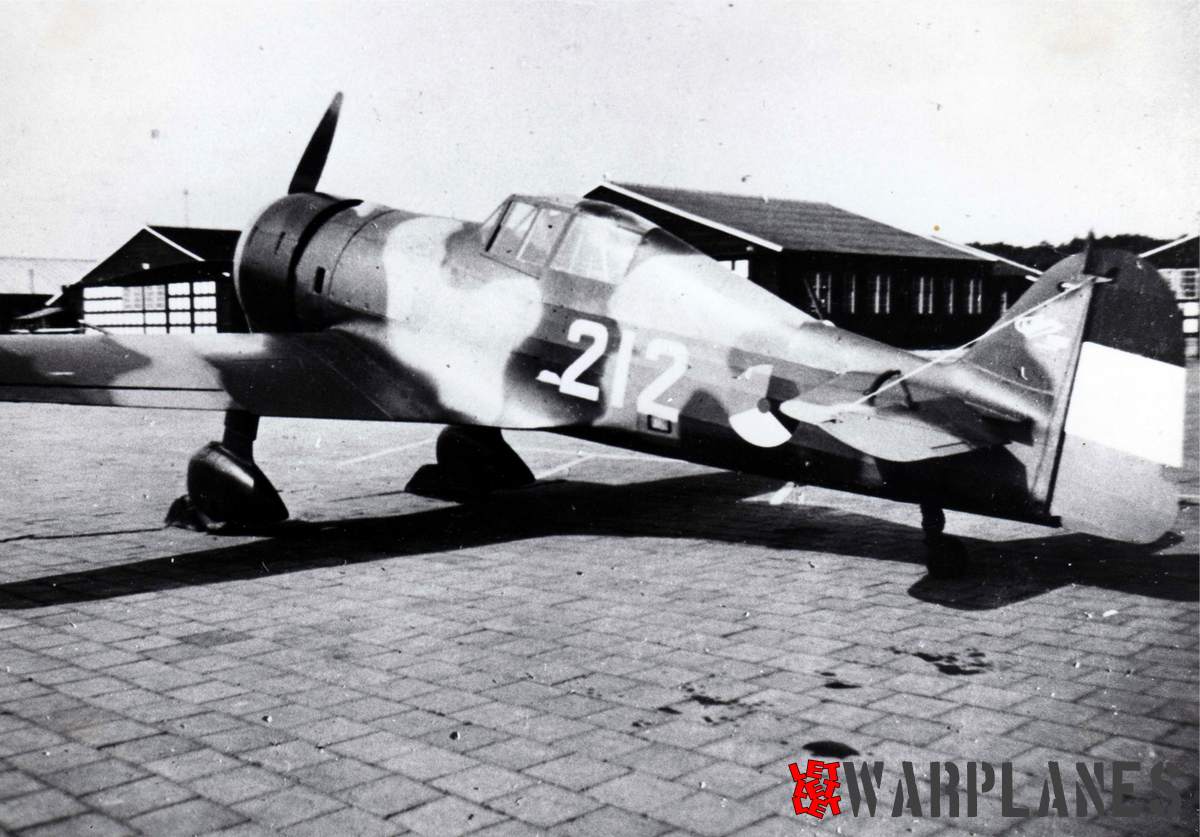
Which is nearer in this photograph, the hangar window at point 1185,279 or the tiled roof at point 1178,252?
the tiled roof at point 1178,252

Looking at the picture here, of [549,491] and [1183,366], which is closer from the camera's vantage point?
[1183,366]

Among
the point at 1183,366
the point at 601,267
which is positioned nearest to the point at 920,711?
the point at 1183,366

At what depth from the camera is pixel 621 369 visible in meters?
6.95

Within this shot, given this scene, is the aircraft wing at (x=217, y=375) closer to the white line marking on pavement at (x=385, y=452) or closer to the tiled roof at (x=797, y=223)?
the white line marking on pavement at (x=385, y=452)

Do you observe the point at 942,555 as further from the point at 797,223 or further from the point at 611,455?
the point at 797,223

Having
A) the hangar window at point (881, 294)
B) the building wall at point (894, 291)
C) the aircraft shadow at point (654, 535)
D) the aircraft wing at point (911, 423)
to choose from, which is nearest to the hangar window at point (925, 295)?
the building wall at point (894, 291)

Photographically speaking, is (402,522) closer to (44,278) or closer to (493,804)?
(493,804)

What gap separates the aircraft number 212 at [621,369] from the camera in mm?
6684

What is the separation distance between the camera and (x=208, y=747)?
12.2ft

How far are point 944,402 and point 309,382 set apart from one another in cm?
466

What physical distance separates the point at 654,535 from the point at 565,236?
225 centimetres

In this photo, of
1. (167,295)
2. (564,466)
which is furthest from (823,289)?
(564,466)

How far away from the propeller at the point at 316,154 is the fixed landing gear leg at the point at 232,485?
3411 millimetres

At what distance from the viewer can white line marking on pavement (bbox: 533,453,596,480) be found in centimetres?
1060
